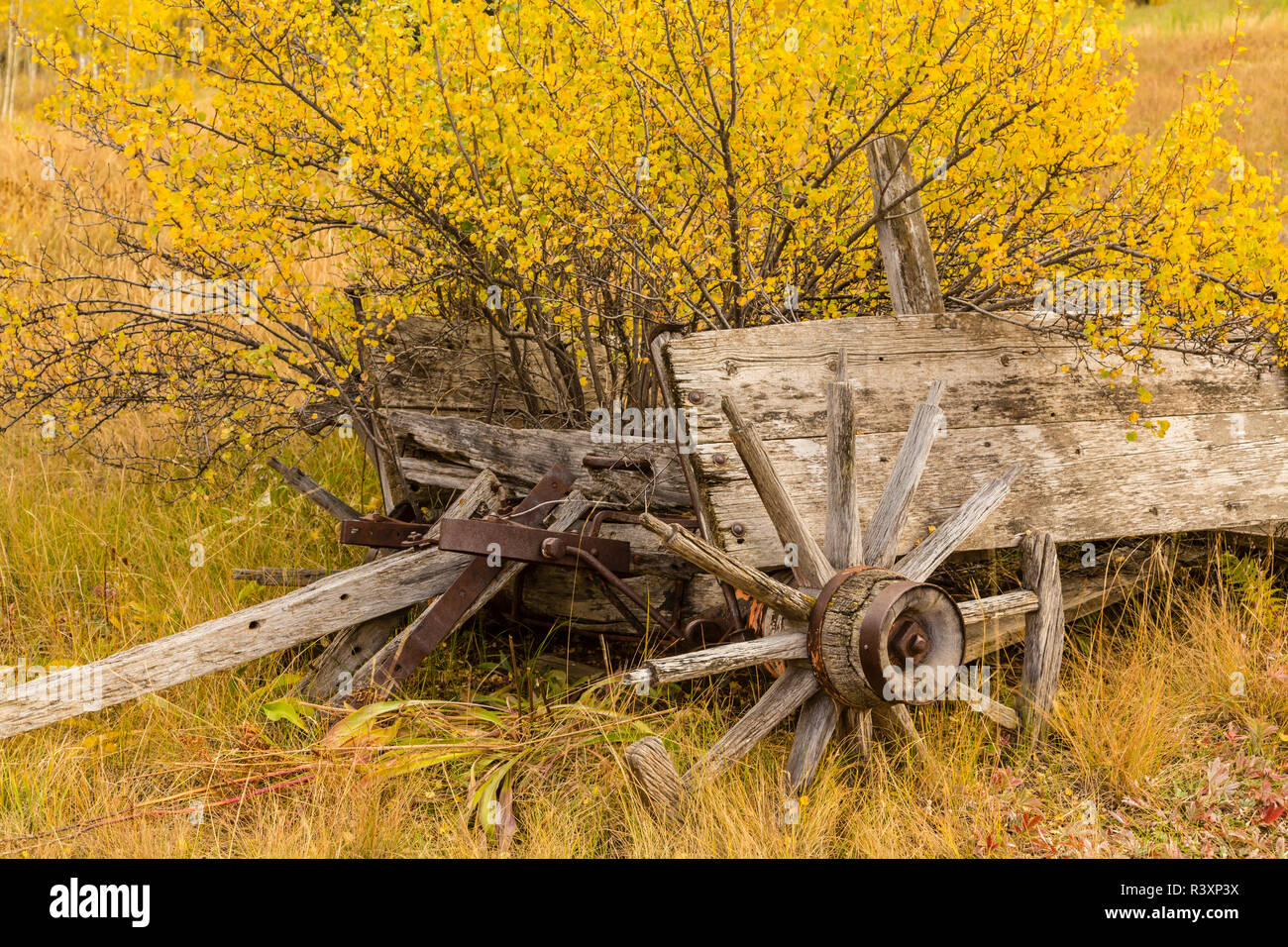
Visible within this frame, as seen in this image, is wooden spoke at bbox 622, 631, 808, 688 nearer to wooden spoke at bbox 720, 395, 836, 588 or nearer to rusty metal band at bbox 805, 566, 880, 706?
rusty metal band at bbox 805, 566, 880, 706

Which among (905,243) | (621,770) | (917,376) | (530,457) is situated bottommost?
(621,770)

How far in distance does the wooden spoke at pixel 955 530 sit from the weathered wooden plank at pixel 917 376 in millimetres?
359

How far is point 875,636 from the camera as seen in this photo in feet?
10.0

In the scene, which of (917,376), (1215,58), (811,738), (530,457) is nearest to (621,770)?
(811,738)

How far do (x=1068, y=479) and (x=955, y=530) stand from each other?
78cm

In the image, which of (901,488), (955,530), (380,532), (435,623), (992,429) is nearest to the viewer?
(901,488)

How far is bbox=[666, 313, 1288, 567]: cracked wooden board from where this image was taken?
354 centimetres

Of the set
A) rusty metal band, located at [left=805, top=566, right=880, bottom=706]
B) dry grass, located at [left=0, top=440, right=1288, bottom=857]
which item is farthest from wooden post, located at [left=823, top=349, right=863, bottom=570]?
dry grass, located at [left=0, top=440, right=1288, bottom=857]

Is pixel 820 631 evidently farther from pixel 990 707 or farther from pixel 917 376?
pixel 917 376

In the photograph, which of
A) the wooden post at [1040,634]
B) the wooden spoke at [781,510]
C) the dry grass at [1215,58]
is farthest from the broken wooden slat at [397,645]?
the dry grass at [1215,58]

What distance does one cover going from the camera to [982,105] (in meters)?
4.02

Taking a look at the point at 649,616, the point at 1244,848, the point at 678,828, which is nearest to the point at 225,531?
the point at 649,616

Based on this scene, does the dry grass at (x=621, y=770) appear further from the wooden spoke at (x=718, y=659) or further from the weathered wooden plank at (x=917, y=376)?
the weathered wooden plank at (x=917, y=376)

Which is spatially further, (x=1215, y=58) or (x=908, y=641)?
(x=1215, y=58)
